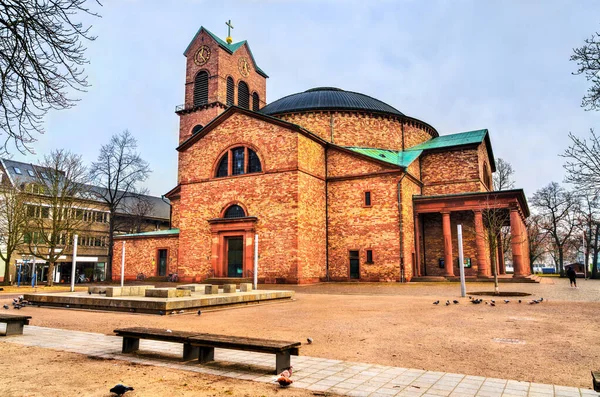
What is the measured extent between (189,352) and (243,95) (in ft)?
137

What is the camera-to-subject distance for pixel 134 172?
44062 mm

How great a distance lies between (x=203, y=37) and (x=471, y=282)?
3475 centimetres

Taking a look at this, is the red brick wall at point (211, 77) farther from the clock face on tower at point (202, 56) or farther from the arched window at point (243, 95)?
the arched window at point (243, 95)

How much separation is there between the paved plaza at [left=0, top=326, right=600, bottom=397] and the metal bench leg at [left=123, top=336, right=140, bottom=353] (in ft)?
0.50

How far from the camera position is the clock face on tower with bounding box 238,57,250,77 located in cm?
4566

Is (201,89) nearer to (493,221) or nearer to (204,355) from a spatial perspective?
(493,221)

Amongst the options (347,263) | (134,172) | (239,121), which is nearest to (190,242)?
(239,121)

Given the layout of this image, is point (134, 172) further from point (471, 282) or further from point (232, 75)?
point (471, 282)

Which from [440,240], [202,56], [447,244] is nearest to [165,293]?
[447,244]

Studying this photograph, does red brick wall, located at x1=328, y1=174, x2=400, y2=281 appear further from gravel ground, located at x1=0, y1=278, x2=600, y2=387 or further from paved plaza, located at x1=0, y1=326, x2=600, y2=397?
paved plaza, located at x1=0, y1=326, x2=600, y2=397

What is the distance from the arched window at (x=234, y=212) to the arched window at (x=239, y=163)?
2474 mm

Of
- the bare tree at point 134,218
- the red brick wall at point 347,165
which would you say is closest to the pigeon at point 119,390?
the red brick wall at point 347,165

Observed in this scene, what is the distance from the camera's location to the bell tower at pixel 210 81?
4162 cm

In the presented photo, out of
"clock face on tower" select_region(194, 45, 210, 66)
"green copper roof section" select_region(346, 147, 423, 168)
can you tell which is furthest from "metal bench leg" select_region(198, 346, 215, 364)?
"clock face on tower" select_region(194, 45, 210, 66)
